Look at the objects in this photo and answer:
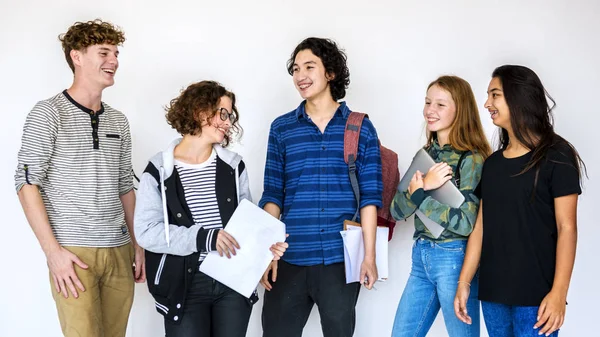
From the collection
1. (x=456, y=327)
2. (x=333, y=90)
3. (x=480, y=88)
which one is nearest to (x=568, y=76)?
(x=480, y=88)

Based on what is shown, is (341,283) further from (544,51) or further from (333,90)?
(544,51)

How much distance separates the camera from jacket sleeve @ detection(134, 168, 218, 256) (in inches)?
78.0

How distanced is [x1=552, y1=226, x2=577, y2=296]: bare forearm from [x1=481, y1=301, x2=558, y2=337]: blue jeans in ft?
0.35

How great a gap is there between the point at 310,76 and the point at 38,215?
1.18 m

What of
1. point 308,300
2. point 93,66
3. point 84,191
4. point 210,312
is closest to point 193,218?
point 210,312

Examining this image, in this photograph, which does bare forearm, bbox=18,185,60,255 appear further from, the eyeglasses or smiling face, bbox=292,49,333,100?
smiling face, bbox=292,49,333,100

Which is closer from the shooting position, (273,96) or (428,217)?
(428,217)

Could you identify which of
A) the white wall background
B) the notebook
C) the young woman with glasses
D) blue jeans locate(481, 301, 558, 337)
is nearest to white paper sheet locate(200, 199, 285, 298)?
the young woman with glasses

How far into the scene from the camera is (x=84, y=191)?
220 centimetres

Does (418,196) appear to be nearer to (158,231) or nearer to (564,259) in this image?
(564,259)

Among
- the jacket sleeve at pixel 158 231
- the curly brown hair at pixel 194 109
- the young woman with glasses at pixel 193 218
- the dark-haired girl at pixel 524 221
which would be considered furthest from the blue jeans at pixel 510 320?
the curly brown hair at pixel 194 109

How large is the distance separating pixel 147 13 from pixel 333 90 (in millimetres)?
1192

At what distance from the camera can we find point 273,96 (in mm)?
3117

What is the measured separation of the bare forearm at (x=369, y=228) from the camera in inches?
90.8
